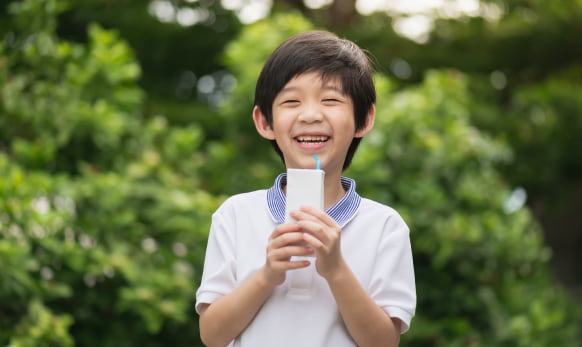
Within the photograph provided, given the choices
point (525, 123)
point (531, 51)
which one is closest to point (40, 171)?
point (525, 123)

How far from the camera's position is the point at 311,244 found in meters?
1.61

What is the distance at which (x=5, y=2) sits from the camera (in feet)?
18.0

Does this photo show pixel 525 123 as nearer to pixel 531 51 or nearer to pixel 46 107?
pixel 531 51

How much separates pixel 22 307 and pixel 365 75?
108 inches

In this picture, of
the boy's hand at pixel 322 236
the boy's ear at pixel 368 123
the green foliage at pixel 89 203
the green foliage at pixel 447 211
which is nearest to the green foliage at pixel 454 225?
the green foliage at pixel 447 211

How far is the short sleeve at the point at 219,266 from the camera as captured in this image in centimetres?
180

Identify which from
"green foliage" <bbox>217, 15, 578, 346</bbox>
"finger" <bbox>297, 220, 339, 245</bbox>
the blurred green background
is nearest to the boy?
"finger" <bbox>297, 220, 339, 245</bbox>

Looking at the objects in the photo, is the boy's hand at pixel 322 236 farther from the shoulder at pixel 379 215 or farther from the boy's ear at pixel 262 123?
the boy's ear at pixel 262 123

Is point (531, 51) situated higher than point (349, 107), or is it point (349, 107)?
point (531, 51)

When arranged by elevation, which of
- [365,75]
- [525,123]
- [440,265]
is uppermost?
[525,123]

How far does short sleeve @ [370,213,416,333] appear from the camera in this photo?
1.74 meters

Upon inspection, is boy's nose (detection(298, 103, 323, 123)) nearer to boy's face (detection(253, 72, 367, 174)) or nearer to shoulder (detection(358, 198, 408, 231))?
boy's face (detection(253, 72, 367, 174))

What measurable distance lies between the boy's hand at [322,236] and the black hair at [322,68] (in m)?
0.34

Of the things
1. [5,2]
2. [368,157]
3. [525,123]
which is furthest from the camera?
[525,123]
